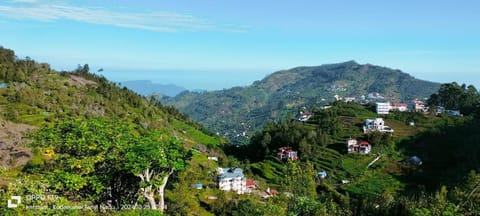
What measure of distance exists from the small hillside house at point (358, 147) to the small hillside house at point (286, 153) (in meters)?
8.99

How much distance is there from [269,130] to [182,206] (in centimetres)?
5314

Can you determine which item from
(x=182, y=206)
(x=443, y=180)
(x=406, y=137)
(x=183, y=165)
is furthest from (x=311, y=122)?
(x=183, y=165)

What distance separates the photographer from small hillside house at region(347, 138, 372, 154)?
6901cm

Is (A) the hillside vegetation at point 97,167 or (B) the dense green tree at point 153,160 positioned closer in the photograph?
(A) the hillside vegetation at point 97,167

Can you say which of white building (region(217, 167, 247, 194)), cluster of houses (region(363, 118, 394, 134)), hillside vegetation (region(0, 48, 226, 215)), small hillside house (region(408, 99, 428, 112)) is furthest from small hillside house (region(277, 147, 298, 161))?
hillside vegetation (region(0, 48, 226, 215))

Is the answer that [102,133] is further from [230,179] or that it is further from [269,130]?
[269,130]

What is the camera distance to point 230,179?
56.6 m

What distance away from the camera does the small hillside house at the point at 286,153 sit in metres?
72.0

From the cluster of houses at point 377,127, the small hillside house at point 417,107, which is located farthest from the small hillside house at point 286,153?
the small hillside house at point 417,107

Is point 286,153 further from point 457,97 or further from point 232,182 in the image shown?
point 457,97

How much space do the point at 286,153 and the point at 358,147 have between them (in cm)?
1201

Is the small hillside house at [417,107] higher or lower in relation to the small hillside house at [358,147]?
higher

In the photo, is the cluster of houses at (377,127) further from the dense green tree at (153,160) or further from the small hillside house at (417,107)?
the dense green tree at (153,160)

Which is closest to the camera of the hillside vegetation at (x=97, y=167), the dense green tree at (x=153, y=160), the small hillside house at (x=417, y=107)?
the hillside vegetation at (x=97, y=167)
